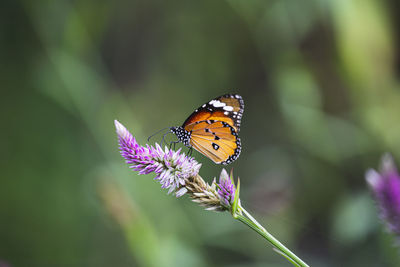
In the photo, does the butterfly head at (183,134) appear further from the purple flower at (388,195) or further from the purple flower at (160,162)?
the purple flower at (388,195)

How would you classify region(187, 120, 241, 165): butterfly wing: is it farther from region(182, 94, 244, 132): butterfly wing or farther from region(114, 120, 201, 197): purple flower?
region(114, 120, 201, 197): purple flower

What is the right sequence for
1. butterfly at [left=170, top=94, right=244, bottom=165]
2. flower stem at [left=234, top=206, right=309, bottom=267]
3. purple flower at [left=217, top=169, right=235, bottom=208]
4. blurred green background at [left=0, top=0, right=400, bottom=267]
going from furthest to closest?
blurred green background at [left=0, top=0, right=400, bottom=267] < butterfly at [left=170, top=94, right=244, bottom=165] < purple flower at [left=217, top=169, right=235, bottom=208] < flower stem at [left=234, top=206, right=309, bottom=267]

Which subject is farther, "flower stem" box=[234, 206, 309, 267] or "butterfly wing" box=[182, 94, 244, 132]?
"butterfly wing" box=[182, 94, 244, 132]

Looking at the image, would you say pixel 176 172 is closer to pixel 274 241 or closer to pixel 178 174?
pixel 178 174

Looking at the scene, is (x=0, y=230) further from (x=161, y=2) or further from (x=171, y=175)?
(x=171, y=175)

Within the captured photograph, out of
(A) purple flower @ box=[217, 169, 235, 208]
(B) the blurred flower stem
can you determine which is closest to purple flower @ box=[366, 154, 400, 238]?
(B) the blurred flower stem
